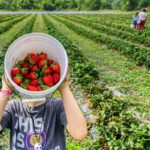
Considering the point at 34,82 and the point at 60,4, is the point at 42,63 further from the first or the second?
the point at 60,4

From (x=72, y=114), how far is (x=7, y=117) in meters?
0.43

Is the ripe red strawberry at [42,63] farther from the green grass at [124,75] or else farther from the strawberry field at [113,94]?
the green grass at [124,75]

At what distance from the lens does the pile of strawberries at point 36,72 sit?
2.57 m

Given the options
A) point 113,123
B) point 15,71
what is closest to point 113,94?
point 113,123

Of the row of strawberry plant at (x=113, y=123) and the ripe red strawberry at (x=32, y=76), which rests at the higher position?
the ripe red strawberry at (x=32, y=76)

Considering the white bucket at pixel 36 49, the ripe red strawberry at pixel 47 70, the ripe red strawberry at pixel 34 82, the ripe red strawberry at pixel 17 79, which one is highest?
the white bucket at pixel 36 49

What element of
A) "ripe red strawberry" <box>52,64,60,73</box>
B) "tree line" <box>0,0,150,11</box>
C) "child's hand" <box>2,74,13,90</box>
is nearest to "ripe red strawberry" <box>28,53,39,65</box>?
"ripe red strawberry" <box>52,64,60,73</box>

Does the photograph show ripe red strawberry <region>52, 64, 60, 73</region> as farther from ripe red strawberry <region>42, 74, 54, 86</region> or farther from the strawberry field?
the strawberry field

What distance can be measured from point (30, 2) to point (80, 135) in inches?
4520

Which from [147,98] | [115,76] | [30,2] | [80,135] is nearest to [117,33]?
[115,76]

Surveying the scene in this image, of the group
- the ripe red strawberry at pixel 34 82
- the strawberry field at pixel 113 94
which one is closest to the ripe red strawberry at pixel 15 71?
the ripe red strawberry at pixel 34 82

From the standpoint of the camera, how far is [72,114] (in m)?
2.68

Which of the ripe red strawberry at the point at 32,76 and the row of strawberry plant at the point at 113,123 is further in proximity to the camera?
the row of strawberry plant at the point at 113,123

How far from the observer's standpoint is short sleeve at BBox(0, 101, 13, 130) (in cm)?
271
